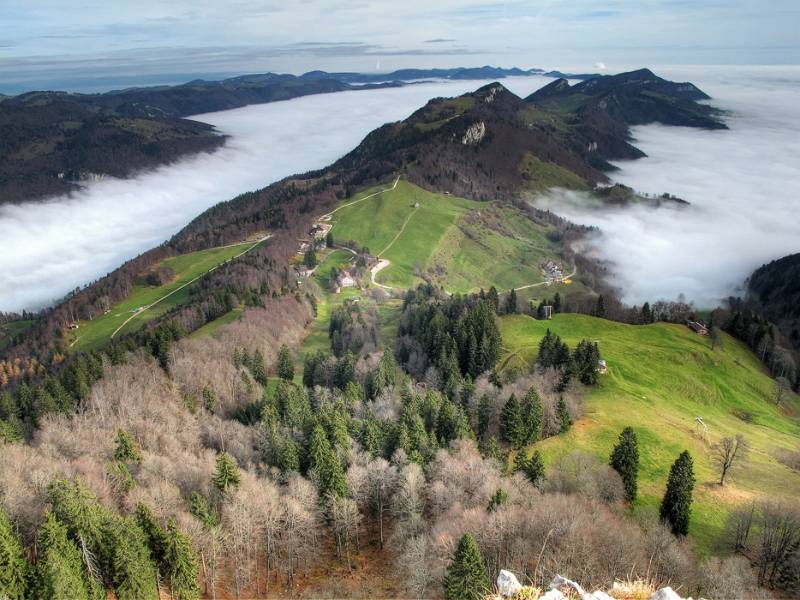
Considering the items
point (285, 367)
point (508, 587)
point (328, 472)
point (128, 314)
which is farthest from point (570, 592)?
point (128, 314)

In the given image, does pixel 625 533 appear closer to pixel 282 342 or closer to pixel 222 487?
pixel 222 487

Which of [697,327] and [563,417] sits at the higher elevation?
[563,417]

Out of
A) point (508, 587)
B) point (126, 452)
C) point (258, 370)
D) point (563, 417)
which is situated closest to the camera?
point (508, 587)

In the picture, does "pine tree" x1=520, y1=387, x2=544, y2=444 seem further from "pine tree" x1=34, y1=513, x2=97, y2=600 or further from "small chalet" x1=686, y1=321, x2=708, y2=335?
"small chalet" x1=686, y1=321, x2=708, y2=335

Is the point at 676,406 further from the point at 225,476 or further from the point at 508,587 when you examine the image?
the point at 508,587

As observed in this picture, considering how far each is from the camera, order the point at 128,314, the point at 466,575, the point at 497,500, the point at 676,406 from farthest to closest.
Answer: the point at 128,314 → the point at 676,406 → the point at 497,500 → the point at 466,575

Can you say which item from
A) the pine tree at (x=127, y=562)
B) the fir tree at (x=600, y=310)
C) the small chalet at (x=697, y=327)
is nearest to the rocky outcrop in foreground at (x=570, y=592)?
the pine tree at (x=127, y=562)
